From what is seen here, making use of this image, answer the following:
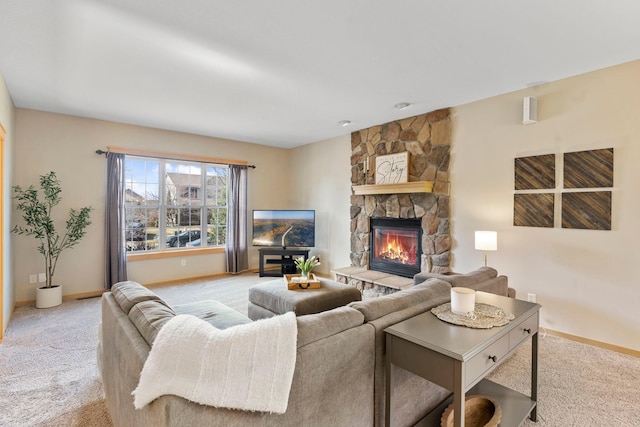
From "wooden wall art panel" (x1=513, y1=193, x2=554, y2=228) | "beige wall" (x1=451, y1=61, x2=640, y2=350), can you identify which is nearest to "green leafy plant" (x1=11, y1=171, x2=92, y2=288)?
"beige wall" (x1=451, y1=61, x2=640, y2=350)

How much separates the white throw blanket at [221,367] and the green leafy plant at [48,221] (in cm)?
399

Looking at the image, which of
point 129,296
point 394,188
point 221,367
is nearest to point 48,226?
point 129,296

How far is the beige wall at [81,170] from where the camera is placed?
12.9ft

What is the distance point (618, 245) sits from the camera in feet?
8.89

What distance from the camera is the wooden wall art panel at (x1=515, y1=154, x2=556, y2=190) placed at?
3069 mm

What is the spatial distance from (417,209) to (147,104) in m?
3.68

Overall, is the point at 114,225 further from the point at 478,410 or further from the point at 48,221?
the point at 478,410

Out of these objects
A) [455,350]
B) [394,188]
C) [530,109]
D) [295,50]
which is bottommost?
[455,350]

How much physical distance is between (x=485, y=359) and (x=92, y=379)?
2.67 m

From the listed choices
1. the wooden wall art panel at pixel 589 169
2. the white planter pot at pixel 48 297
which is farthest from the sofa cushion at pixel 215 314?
the wooden wall art panel at pixel 589 169

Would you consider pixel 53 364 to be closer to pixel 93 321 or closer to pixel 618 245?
pixel 93 321

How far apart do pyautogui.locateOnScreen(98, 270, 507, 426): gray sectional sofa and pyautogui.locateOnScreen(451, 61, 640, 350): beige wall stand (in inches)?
79.7

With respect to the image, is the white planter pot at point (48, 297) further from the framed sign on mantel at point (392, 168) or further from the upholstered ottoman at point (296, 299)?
the framed sign on mantel at point (392, 168)

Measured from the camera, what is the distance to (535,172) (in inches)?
125
